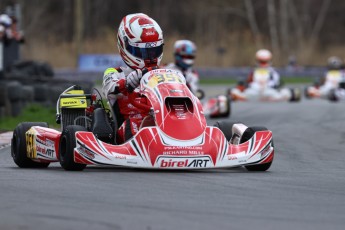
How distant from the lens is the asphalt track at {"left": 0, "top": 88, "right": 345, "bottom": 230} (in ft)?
20.3

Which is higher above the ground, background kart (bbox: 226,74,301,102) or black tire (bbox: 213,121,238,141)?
black tire (bbox: 213,121,238,141)

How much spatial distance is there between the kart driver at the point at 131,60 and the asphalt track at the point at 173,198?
2.61ft

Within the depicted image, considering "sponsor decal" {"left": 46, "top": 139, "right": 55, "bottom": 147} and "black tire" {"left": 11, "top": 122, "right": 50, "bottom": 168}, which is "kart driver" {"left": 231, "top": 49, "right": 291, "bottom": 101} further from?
"sponsor decal" {"left": 46, "top": 139, "right": 55, "bottom": 147}

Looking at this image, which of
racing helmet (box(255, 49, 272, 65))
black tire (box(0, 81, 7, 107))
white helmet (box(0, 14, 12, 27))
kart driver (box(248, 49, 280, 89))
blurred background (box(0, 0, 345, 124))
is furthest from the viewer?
blurred background (box(0, 0, 345, 124))

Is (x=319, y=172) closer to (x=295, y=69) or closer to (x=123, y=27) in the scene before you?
(x=123, y=27)

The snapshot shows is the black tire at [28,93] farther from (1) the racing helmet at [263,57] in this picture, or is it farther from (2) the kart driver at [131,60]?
(2) the kart driver at [131,60]

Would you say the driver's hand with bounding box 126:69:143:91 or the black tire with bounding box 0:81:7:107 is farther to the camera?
the black tire with bounding box 0:81:7:107

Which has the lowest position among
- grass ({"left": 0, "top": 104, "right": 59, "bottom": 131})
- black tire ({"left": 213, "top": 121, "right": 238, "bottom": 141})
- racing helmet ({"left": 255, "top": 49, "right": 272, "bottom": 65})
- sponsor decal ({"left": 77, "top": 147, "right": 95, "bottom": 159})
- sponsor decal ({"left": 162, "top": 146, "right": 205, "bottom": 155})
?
racing helmet ({"left": 255, "top": 49, "right": 272, "bottom": 65})

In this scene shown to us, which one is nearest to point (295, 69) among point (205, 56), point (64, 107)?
point (205, 56)

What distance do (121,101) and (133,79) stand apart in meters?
0.31

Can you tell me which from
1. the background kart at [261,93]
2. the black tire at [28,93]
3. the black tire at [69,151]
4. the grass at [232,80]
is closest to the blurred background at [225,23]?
the grass at [232,80]

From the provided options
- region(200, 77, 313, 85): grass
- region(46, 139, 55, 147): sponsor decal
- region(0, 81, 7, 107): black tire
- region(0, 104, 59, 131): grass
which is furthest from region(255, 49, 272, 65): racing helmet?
region(46, 139, 55, 147): sponsor decal

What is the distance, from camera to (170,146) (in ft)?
29.7

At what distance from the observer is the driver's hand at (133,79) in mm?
9938
